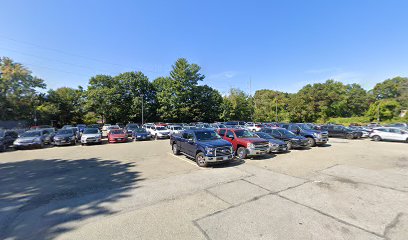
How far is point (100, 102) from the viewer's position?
137ft

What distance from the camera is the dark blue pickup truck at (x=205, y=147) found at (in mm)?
8297

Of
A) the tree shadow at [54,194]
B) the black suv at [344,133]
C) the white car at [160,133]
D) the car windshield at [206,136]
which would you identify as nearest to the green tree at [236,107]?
the white car at [160,133]

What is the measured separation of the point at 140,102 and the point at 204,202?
41.4 m

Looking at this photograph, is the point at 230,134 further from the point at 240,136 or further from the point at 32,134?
the point at 32,134

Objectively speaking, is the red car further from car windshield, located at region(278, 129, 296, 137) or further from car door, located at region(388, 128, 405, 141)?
car door, located at region(388, 128, 405, 141)

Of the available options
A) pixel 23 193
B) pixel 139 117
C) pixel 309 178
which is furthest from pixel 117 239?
pixel 139 117

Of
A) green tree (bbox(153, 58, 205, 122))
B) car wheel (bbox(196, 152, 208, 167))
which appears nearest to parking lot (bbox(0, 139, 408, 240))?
car wheel (bbox(196, 152, 208, 167))

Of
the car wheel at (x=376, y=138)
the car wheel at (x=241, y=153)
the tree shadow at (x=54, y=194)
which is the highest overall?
the car wheel at (x=241, y=153)

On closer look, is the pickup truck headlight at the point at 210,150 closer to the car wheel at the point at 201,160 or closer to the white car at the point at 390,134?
the car wheel at the point at 201,160

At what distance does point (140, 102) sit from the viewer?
141ft

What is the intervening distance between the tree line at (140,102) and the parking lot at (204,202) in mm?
36015

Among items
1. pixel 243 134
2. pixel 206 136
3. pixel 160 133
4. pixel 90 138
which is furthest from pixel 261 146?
pixel 90 138

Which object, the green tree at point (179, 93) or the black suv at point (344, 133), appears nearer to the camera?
the black suv at point (344, 133)

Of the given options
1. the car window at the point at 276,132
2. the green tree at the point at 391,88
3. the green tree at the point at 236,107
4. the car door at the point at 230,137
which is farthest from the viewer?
the green tree at the point at 391,88
